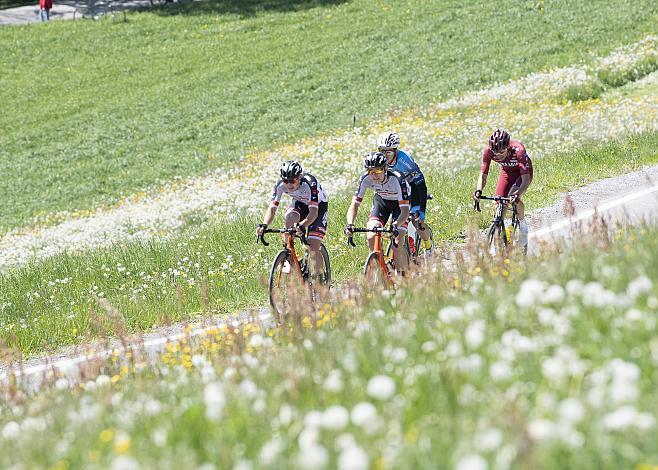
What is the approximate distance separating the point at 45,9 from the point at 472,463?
58199 millimetres

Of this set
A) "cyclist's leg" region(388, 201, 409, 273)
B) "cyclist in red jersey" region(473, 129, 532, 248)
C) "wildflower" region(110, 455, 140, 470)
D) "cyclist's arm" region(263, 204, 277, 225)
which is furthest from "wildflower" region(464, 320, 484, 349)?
"cyclist in red jersey" region(473, 129, 532, 248)

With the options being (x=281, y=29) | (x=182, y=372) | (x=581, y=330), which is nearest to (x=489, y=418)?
(x=581, y=330)

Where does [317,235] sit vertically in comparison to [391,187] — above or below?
below

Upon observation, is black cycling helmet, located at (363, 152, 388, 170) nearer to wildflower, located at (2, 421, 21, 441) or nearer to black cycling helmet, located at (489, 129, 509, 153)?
black cycling helmet, located at (489, 129, 509, 153)

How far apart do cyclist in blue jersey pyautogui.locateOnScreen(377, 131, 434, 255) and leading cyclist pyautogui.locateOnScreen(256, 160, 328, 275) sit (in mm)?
1061

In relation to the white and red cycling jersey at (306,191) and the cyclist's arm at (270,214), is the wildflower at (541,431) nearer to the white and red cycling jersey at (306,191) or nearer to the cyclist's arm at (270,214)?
the white and red cycling jersey at (306,191)

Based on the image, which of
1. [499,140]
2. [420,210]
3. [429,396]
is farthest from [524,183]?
[429,396]

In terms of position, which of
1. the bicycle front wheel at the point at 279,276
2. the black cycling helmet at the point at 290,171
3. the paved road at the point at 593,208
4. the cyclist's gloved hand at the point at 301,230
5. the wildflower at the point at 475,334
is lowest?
the paved road at the point at 593,208

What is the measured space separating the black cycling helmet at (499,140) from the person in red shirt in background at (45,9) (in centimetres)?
4935

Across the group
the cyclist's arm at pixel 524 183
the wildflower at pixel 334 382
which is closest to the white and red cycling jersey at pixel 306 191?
the cyclist's arm at pixel 524 183

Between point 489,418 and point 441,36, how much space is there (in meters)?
42.2

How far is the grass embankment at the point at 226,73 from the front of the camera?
3394 centimetres

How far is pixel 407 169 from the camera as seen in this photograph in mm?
12789

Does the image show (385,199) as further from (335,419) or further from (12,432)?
(335,419)
